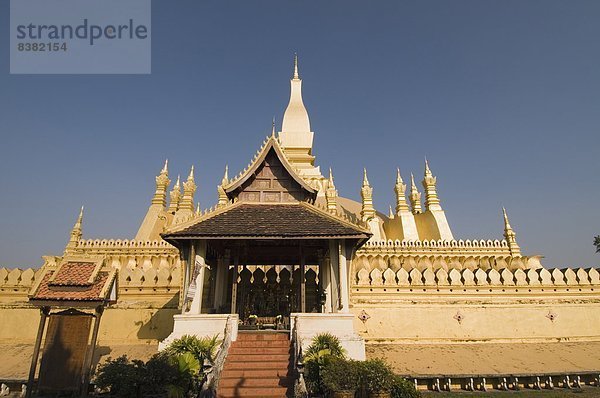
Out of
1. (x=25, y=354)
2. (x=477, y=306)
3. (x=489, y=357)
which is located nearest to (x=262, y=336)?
(x=489, y=357)

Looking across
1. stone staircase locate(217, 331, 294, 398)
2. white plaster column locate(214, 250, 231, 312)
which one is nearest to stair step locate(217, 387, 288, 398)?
stone staircase locate(217, 331, 294, 398)

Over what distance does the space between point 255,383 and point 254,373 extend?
0.45 m

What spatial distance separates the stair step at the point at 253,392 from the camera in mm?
8766

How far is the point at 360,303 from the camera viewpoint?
15.2 metres

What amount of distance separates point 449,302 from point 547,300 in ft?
15.0

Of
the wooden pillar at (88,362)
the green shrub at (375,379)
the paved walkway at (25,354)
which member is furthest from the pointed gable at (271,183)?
the green shrub at (375,379)

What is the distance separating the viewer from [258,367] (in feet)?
32.6

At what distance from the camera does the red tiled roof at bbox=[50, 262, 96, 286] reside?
1004 cm

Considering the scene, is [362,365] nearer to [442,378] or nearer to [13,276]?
[442,378]

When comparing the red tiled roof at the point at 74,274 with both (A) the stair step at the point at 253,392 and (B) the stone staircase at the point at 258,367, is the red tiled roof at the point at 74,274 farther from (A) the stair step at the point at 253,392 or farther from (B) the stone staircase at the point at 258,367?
(A) the stair step at the point at 253,392

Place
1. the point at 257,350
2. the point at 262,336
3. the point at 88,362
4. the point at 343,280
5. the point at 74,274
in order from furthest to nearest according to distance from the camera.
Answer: the point at 343,280 < the point at 262,336 < the point at 257,350 < the point at 74,274 < the point at 88,362

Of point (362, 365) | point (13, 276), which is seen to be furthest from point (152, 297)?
point (362, 365)

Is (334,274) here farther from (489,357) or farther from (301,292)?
(489,357)

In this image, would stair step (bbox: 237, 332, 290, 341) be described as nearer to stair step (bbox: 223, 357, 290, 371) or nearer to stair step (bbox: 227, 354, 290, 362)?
stair step (bbox: 227, 354, 290, 362)
